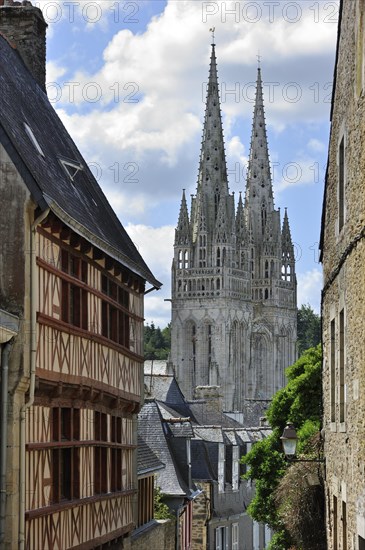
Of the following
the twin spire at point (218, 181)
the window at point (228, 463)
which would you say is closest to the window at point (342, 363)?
the window at point (228, 463)

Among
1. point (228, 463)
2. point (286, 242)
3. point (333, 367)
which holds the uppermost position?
point (286, 242)

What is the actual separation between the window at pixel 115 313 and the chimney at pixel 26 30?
4610 mm

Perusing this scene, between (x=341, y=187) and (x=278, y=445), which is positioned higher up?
(x=341, y=187)

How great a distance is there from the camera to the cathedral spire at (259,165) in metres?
132

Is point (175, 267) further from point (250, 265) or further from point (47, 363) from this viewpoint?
point (47, 363)

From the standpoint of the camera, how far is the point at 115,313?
22422mm

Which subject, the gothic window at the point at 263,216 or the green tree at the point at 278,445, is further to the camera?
the gothic window at the point at 263,216

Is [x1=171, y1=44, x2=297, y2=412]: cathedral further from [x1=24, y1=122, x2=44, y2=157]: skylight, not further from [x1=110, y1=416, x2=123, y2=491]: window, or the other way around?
[x1=24, y1=122, x2=44, y2=157]: skylight

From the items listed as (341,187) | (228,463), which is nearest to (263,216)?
(228,463)

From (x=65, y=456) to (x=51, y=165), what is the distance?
4.42 m

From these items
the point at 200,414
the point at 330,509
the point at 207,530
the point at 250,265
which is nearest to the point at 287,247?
the point at 250,265

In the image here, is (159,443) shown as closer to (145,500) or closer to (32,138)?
(145,500)

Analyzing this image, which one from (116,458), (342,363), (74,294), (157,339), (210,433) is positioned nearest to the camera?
(342,363)

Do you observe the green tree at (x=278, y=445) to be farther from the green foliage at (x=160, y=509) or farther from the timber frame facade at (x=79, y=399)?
the timber frame facade at (x=79, y=399)
